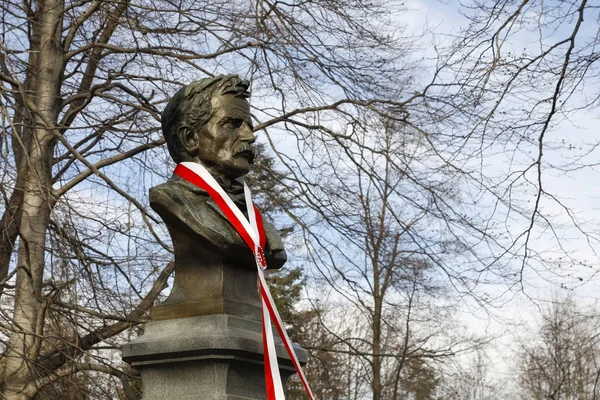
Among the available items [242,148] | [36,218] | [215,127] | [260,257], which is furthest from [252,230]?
[36,218]

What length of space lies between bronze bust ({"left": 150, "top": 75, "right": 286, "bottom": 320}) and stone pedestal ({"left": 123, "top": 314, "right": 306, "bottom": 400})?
0.10 metres

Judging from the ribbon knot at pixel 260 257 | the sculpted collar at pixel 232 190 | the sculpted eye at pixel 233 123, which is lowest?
the ribbon knot at pixel 260 257

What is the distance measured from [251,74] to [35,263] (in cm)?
298

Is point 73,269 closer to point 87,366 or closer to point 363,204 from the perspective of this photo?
point 87,366

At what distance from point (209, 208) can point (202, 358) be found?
831mm

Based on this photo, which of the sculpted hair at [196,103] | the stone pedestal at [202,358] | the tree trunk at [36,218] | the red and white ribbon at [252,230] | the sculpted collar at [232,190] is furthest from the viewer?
the tree trunk at [36,218]

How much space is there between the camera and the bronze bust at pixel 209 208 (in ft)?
15.0

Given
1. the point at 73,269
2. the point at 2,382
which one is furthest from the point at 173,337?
the point at 2,382

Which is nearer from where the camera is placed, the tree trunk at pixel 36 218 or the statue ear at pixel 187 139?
the statue ear at pixel 187 139

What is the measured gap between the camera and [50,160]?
9.55 m

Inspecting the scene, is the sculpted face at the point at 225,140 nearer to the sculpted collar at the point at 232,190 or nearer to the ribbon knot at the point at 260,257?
the sculpted collar at the point at 232,190

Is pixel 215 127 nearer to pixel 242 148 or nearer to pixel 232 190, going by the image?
pixel 242 148

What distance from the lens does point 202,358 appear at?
4332 mm

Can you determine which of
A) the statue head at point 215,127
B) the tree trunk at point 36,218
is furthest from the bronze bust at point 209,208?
the tree trunk at point 36,218
